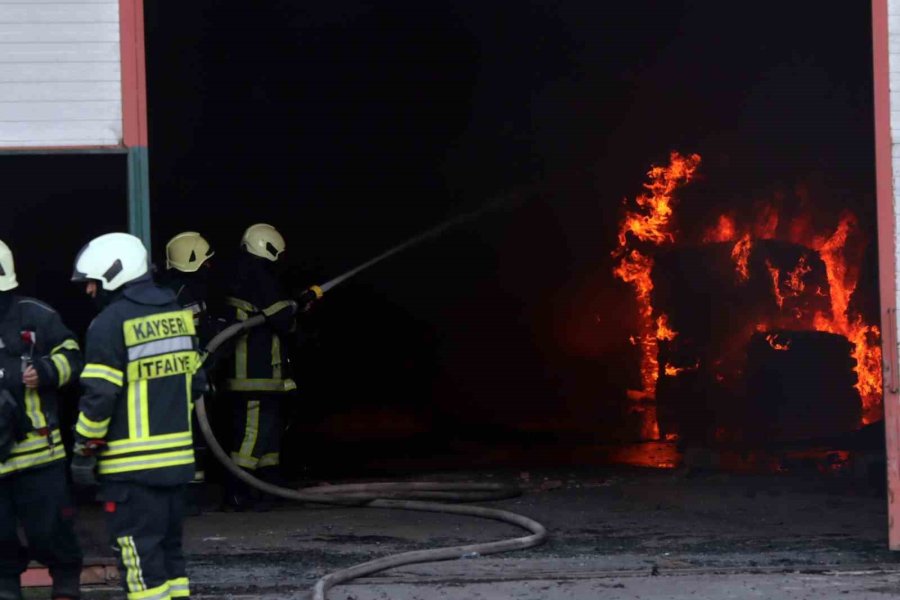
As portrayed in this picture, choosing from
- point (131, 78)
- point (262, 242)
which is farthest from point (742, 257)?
point (131, 78)

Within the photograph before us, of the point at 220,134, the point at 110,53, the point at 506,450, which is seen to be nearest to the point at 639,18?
the point at 220,134

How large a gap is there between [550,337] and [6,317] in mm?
11097

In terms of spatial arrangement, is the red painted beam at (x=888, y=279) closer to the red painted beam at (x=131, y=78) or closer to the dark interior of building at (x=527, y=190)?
the red painted beam at (x=131, y=78)

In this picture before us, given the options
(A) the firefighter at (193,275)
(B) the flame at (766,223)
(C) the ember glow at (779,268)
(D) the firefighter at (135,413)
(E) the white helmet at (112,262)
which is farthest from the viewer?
→ (B) the flame at (766,223)

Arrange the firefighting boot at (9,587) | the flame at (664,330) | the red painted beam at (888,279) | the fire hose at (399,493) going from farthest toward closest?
the flame at (664,330) < the fire hose at (399,493) < the red painted beam at (888,279) < the firefighting boot at (9,587)

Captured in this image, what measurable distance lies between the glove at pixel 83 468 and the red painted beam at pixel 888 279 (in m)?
3.79

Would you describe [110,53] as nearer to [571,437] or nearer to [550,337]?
[571,437]

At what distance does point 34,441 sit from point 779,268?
906cm

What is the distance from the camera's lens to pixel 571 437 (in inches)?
484

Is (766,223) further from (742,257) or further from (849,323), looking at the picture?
(849,323)

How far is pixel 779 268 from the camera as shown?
12.9 m

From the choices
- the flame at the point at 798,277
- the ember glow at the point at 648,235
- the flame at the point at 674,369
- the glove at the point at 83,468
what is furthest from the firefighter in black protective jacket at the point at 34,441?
the ember glow at the point at 648,235

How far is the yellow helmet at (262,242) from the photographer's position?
8430 mm

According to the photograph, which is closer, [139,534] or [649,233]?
[139,534]
